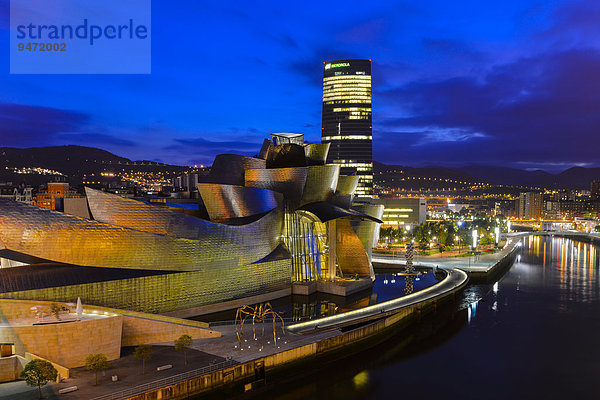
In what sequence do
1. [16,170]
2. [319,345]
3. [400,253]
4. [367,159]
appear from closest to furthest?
[319,345] < [400,253] < [367,159] < [16,170]

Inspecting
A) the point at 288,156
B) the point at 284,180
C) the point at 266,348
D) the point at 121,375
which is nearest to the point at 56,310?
the point at 121,375

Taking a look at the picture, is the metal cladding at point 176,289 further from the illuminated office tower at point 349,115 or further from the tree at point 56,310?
the illuminated office tower at point 349,115

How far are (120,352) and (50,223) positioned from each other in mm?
7840

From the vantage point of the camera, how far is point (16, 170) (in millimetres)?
150375

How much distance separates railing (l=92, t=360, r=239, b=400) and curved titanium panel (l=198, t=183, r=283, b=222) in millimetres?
14860

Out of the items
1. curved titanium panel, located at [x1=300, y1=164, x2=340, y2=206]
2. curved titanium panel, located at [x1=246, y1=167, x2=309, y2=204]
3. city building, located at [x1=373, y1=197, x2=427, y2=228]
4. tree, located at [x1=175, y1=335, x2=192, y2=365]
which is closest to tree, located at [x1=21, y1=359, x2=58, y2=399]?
tree, located at [x1=175, y1=335, x2=192, y2=365]

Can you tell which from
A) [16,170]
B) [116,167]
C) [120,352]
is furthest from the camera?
[116,167]

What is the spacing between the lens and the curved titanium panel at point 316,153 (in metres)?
44.3

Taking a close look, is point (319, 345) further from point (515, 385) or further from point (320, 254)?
point (320, 254)

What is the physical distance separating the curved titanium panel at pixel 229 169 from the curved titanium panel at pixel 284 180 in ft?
4.69

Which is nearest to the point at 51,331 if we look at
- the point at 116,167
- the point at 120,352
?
the point at 120,352

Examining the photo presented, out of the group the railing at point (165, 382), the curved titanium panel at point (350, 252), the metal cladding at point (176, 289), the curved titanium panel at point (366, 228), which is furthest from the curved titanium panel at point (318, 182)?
the railing at point (165, 382)

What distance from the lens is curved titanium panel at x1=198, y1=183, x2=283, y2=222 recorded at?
33062 mm

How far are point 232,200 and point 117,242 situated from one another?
9.99 metres
